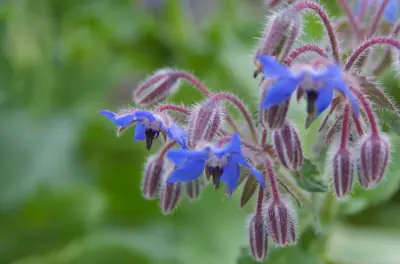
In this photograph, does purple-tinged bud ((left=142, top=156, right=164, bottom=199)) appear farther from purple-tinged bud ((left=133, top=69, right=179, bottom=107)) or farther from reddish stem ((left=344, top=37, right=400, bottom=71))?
reddish stem ((left=344, top=37, right=400, bottom=71))

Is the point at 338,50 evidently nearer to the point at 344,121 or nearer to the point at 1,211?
the point at 344,121

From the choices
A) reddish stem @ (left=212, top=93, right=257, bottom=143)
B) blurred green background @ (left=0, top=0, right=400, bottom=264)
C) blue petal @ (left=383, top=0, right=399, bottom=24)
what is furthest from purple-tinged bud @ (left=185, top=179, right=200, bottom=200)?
blue petal @ (left=383, top=0, right=399, bottom=24)

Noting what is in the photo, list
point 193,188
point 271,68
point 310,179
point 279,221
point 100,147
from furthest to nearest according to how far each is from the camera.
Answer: point 100,147, point 193,188, point 310,179, point 279,221, point 271,68

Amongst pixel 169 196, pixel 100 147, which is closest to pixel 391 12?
pixel 169 196

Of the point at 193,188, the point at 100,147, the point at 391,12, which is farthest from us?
the point at 100,147

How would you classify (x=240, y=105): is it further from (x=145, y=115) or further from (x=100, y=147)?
(x=100, y=147)

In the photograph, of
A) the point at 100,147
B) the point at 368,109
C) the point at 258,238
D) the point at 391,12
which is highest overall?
the point at 100,147

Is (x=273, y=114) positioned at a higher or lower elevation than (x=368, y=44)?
lower
